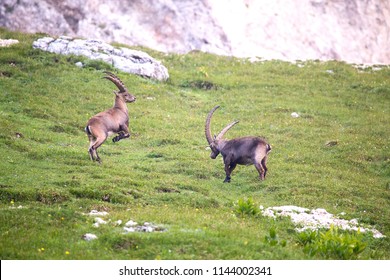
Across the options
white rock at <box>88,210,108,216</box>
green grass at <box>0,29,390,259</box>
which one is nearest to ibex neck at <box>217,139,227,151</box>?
green grass at <box>0,29,390,259</box>

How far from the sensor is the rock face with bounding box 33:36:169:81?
123 feet

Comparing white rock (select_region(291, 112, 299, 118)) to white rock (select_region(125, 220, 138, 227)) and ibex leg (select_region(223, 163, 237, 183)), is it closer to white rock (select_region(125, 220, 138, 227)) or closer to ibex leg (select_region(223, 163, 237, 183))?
ibex leg (select_region(223, 163, 237, 183))

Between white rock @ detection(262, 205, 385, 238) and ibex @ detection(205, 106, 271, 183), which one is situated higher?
ibex @ detection(205, 106, 271, 183)

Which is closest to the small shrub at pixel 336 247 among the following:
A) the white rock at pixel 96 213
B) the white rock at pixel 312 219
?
the white rock at pixel 312 219

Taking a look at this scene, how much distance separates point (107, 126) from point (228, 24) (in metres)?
36.0

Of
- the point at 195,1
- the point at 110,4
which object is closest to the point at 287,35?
the point at 195,1

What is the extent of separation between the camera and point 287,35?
201ft

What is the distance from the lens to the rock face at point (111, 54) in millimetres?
37500

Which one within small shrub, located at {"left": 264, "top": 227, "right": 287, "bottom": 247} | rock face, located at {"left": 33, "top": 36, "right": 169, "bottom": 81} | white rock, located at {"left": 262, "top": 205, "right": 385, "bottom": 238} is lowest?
small shrub, located at {"left": 264, "top": 227, "right": 287, "bottom": 247}

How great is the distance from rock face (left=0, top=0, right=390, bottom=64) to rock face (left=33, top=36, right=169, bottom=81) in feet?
46.0
